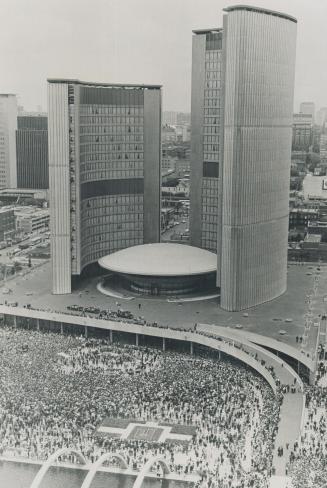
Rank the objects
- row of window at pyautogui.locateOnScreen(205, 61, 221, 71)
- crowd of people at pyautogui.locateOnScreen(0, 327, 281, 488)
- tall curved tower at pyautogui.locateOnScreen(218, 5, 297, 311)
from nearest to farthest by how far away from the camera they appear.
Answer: crowd of people at pyautogui.locateOnScreen(0, 327, 281, 488), tall curved tower at pyautogui.locateOnScreen(218, 5, 297, 311), row of window at pyautogui.locateOnScreen(205, 61, 221, 71)

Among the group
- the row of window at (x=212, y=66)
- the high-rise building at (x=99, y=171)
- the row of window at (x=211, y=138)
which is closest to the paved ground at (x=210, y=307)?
the high-rise building at (x=99, y=171)

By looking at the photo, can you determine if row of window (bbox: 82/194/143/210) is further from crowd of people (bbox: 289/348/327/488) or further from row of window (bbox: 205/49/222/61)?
crowd of people (bbox: 289/348/327/488)

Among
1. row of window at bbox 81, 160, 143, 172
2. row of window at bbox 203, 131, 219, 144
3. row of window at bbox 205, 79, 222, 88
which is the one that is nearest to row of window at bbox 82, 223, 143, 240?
row of window at bbox 81, 160, 143, 172

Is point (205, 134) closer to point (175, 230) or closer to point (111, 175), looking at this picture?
point (111, 175)

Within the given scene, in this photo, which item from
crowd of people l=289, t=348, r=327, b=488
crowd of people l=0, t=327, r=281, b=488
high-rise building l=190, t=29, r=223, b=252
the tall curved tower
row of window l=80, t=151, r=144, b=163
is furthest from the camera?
high-rise building l=190, t=29, r=223, b=252

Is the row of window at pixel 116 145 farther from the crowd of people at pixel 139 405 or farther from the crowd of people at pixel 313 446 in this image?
the crowd of people at pixel 313 446

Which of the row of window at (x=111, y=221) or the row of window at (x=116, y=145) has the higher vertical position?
the row of window at (x=116, y=145)

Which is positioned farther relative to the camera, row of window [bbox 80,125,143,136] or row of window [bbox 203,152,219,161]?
row of window [bbox 203,152,219,161]
